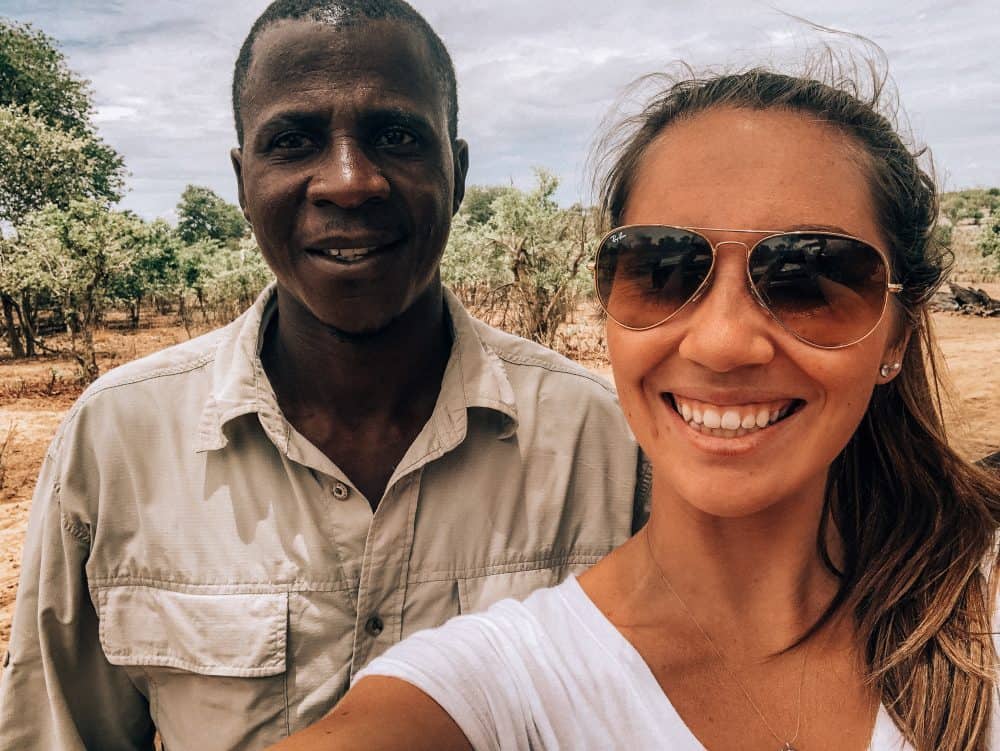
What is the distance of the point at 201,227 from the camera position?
4931 cm

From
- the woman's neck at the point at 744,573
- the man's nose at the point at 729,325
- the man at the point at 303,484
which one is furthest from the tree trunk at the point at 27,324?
the man's nose at the point at 729,325

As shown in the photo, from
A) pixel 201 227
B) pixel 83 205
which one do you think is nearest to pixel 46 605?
pixel 83 205

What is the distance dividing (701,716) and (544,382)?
110 cm

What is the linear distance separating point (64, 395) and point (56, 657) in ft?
36.2

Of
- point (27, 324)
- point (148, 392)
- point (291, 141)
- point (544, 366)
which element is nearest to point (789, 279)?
point (544, 366)

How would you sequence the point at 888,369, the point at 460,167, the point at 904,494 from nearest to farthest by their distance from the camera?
the point at 888,369 < the point at 904,494 < the point at 460,167

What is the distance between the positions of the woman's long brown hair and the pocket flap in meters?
1.28

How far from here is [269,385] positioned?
204 cm

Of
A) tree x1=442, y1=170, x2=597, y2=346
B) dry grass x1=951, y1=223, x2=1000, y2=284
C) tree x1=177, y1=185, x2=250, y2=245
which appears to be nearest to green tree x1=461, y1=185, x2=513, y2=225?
tree x1=177, y1=185, x2=250, y2=245

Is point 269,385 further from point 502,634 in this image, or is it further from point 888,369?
point 888,369

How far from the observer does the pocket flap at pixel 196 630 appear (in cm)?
188

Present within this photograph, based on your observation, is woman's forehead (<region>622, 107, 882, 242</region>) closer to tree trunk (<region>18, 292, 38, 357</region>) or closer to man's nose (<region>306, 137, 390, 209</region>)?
man's nose (<region>306, 137, 390, 209</region>)

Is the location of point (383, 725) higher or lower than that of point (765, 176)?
lower

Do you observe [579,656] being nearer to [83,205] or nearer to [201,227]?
[83,205]
